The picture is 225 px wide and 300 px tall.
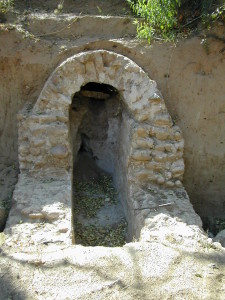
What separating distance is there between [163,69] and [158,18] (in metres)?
0.71

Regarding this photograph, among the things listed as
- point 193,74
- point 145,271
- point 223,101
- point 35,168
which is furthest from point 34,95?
point 145,271

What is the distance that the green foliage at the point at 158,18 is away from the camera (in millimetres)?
4996

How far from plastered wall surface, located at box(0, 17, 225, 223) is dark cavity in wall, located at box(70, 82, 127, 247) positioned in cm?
78

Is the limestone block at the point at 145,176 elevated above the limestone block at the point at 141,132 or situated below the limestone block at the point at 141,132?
below

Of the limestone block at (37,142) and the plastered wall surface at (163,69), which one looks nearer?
the limestone block at (37,142)

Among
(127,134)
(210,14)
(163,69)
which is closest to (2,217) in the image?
(127,134)

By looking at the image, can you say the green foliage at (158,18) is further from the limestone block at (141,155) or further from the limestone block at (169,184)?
the limestone block at (169,184)

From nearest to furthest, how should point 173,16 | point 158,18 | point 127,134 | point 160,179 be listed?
point 160,179 → point 158,18 → point 127,134 → point 173,16

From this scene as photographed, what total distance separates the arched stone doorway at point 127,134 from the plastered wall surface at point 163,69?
265mm

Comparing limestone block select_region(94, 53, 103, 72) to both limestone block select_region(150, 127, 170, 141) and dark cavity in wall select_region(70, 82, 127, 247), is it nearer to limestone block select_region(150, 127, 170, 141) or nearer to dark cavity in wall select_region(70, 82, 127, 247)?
dark cavity in wall select_region(70, 82, 127, 247)

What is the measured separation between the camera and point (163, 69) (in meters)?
5.32

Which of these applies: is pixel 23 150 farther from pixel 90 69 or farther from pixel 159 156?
pixel 159 156

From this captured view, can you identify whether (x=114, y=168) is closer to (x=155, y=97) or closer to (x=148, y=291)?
(x=155, y=97)

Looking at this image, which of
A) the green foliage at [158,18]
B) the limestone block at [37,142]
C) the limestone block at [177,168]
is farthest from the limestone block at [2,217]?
the green foliage at [158,18]
